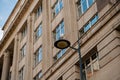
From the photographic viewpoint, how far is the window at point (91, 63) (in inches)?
793

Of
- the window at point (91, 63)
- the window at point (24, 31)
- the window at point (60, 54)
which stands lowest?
the window at point (91, 63)

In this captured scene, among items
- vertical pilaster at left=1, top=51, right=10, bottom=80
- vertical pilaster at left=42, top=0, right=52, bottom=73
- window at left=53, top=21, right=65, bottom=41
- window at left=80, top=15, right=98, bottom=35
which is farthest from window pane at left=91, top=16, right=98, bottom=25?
vertical pilaster at left=1, top=51, right=10, bottom=80

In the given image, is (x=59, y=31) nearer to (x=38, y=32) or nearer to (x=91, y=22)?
(x=91, y=22)

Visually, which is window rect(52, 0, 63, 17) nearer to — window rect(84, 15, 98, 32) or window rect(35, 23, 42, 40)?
window rect(35, 23, 42, 40)

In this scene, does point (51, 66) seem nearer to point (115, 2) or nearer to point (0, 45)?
point (115, 2)

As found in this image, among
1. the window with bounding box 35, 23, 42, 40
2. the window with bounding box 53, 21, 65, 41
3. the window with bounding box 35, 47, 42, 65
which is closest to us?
the window with bounding box 53, 21, 65, 41

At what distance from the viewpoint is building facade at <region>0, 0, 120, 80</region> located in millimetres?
18500

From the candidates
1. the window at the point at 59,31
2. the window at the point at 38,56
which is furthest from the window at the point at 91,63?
the window at the point at 38,56

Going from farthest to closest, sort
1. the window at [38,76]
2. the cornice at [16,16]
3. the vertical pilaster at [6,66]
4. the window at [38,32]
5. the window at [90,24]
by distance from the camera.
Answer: the vertical pilaster at [6,66], the cornice at [16,16], the window at [38,32], the window at [38,76], the window at [90,24]

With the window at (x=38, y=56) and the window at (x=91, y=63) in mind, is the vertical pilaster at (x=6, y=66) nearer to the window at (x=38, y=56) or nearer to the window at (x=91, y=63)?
the window at (x=38, y=56)

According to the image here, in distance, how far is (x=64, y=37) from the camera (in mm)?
25359

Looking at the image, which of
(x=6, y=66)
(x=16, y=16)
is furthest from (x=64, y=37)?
(x=6, y=66)

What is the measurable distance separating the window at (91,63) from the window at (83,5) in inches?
173

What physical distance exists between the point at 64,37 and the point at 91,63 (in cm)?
540
